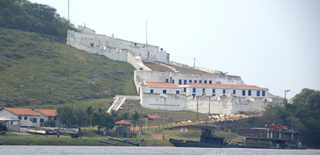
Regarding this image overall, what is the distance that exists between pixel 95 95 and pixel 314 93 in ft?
138

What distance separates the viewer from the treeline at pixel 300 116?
250ft

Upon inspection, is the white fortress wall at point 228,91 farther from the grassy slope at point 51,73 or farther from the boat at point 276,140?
the boat at point 276,140

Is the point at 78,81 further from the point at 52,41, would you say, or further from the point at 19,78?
the point at 52,41

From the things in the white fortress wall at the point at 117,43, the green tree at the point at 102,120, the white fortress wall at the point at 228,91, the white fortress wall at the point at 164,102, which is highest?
the white fortress wall at the point at 117,43

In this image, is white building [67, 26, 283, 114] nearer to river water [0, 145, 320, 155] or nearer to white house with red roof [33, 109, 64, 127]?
river water [0, 145, 320, 155]

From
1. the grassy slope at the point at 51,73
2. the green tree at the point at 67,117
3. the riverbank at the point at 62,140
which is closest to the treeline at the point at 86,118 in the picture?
the green tree at the point at 67,117

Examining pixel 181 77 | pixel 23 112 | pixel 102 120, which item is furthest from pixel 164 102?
pixel 23 112

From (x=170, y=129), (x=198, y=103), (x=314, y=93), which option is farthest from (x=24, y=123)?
(x=314, y=93)

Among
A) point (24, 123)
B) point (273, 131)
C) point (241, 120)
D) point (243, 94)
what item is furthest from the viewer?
point (243, 94)

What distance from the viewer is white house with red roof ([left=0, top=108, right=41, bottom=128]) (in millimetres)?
60938

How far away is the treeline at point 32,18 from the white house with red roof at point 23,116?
170 ft

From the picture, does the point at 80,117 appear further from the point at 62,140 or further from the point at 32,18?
the point at 32,18

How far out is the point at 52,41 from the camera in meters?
108

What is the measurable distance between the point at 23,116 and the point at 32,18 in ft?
188
